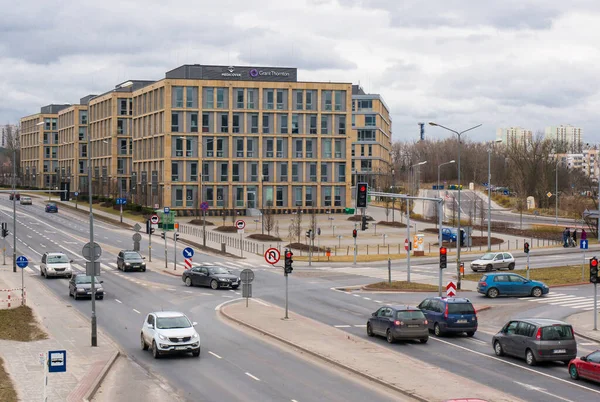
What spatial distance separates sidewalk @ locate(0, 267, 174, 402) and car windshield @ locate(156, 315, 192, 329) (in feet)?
5.22

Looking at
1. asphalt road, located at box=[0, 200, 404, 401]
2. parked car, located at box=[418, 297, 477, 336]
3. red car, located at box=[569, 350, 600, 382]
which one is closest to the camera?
asphalt road, located at box=[0, 200, 404, 401]

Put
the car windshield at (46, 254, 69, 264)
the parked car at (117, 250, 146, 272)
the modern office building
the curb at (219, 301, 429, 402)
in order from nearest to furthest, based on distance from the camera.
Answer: the curb at (219, 301, 429, 402)
the car windshield at (46, 254, 69, 264)
the parked car at (117, 250, 146, 272)
the modern office building

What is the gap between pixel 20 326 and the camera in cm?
3177

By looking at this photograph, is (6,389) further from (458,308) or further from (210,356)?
(458,308)

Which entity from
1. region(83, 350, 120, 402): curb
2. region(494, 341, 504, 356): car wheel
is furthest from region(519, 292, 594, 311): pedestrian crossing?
region(83, 350, 120, 402): curb

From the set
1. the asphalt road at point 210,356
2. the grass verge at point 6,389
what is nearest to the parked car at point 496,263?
the asphalt road at point 210,356

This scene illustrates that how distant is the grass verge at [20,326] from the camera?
29.7m

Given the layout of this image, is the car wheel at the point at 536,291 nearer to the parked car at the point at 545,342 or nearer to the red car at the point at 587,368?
the parked car at the point at 545,342

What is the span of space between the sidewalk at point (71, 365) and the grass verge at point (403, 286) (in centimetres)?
1857

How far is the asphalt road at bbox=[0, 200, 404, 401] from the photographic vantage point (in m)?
21.6

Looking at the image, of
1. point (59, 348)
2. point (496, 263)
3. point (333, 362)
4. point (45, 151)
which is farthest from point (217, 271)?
point (45, 151)

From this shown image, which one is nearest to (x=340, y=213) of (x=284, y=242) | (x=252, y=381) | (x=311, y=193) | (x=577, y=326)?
(x=311, y=193)

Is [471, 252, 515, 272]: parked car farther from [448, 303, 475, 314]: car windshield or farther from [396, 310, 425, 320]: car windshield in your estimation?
[396, 310, 425, 320]: car windshield

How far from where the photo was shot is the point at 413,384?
2230cm
